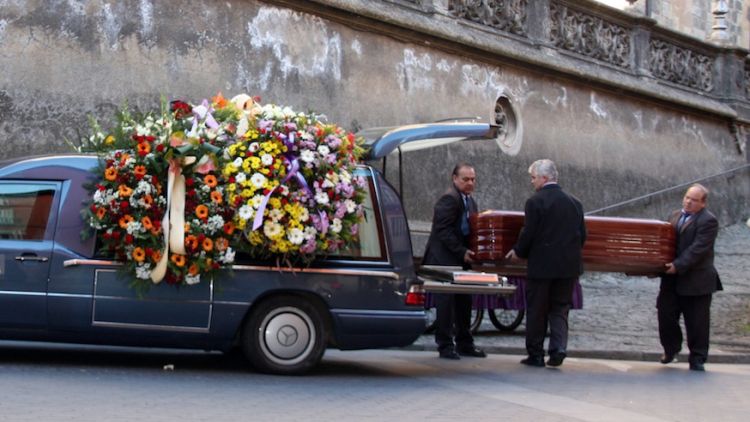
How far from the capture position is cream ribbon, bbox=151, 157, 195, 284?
979cm

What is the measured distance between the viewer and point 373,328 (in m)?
10.2

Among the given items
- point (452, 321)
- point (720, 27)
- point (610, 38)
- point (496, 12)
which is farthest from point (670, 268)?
point (720, 27)

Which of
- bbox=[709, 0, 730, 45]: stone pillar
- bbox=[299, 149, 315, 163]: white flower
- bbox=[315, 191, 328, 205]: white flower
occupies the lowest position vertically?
bbox=[315, 191, 328, 205]: white flower

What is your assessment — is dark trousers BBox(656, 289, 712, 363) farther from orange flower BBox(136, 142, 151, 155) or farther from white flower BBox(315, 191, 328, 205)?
orange flower BBox(136, 142, 151, 155)

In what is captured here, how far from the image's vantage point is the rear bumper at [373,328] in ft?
33.3

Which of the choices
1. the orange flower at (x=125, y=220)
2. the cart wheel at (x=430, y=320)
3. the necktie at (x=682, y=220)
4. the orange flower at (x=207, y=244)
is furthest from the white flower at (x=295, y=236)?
the necktie at (x=682, y=220)

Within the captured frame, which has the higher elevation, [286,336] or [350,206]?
[350,206]

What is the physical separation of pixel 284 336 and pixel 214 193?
1.28 m

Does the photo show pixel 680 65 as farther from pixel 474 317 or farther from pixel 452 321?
pixel 452 321

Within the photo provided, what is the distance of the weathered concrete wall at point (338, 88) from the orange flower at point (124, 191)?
1473 millimetres

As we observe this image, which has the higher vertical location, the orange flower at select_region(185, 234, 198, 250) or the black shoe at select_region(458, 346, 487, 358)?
the orange flower at select_region(185, 234, 198, 250)

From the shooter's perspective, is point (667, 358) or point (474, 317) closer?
point (667, 358)

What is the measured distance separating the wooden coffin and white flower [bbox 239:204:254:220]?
123 inches

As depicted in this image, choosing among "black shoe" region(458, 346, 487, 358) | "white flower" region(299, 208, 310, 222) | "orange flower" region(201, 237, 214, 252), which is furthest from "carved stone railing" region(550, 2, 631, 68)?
"orange flower" region(201, 237, 214, 252)
